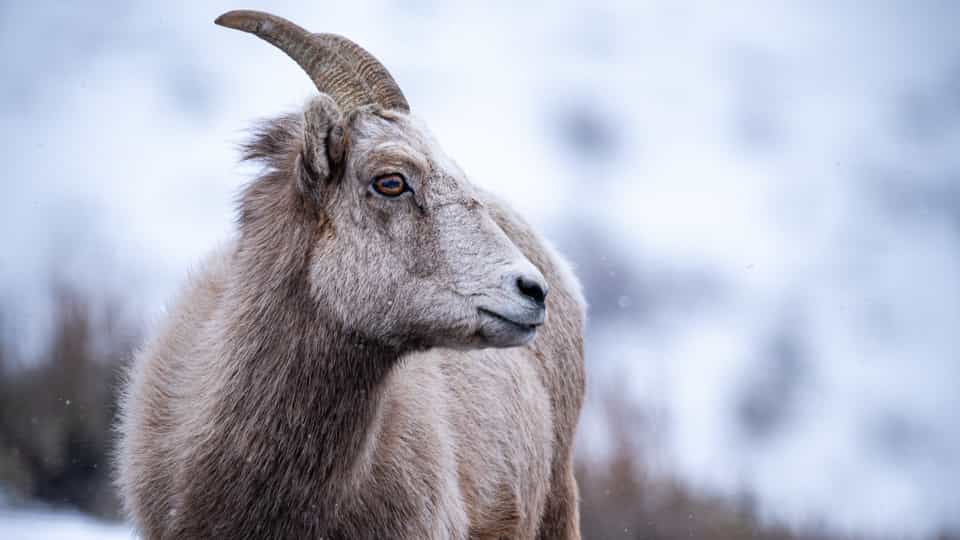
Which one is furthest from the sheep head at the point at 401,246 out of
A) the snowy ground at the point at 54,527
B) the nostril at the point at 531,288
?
the snowy ground at the point at 54,527

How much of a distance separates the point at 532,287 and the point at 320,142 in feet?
3.72

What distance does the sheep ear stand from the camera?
4.70 meters

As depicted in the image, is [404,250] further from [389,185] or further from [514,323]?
[514,323]

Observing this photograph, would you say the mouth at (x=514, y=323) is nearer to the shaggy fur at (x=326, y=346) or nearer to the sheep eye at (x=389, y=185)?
the shaggy fur at (x=326, y=346)

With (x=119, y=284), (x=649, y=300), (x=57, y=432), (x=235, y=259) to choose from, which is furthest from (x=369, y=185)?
(x=649, y=300)

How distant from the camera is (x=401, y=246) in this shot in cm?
466

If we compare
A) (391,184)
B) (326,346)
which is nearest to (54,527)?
(326,346)

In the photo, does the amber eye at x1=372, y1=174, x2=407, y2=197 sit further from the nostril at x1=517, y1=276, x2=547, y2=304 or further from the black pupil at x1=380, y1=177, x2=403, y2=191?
the nostril at x1=517, y1=276, x2=547, y2=304

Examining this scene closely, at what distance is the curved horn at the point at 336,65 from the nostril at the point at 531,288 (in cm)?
117

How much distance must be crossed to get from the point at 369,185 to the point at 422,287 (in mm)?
505

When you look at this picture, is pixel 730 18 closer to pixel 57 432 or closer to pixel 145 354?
pixel 57 432

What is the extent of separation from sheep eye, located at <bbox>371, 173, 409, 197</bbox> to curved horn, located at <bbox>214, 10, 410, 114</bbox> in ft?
1.61

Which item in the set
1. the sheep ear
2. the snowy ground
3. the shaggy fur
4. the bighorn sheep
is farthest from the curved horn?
the snowy ground

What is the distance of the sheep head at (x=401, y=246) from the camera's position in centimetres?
453
